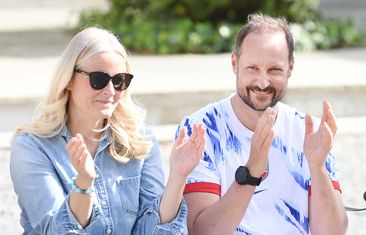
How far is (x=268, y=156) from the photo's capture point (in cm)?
355

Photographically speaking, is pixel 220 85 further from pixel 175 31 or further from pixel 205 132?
pixel 205 132

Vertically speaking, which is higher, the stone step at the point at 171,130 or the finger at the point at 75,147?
the finger at the point at 75,147

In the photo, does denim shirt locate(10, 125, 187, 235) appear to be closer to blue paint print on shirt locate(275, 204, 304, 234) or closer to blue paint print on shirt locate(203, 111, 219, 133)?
blue paint print on shirt locate(203, 111, 219, 133)

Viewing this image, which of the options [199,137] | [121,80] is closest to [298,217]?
[199,137]

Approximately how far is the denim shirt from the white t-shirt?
0.20 metres

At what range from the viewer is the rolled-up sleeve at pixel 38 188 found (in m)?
3.38

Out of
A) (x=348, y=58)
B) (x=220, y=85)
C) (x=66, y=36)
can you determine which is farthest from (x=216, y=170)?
(x=66, y=36)

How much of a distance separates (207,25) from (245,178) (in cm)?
811

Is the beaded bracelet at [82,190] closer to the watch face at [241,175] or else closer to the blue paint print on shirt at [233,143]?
the watch face at [241,175]

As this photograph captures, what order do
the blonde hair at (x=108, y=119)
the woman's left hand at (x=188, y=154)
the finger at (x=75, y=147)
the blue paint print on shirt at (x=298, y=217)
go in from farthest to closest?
the blue paint print on shirt at (x=298, y=217)
the blonde hair at (x=108, y=119)
the woman's left hand at (x=188, y=154)
the finger at (x=75, y=147)

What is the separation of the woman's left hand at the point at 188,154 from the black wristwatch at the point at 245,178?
17 centimetres

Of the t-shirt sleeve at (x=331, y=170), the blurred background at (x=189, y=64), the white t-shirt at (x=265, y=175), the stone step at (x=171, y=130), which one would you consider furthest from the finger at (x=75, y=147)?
the stone step at (x=171, y=130)

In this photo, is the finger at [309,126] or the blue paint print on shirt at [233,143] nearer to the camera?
the finger at [309,126]

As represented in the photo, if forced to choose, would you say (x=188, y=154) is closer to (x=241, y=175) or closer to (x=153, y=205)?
(x=241, y=175)
